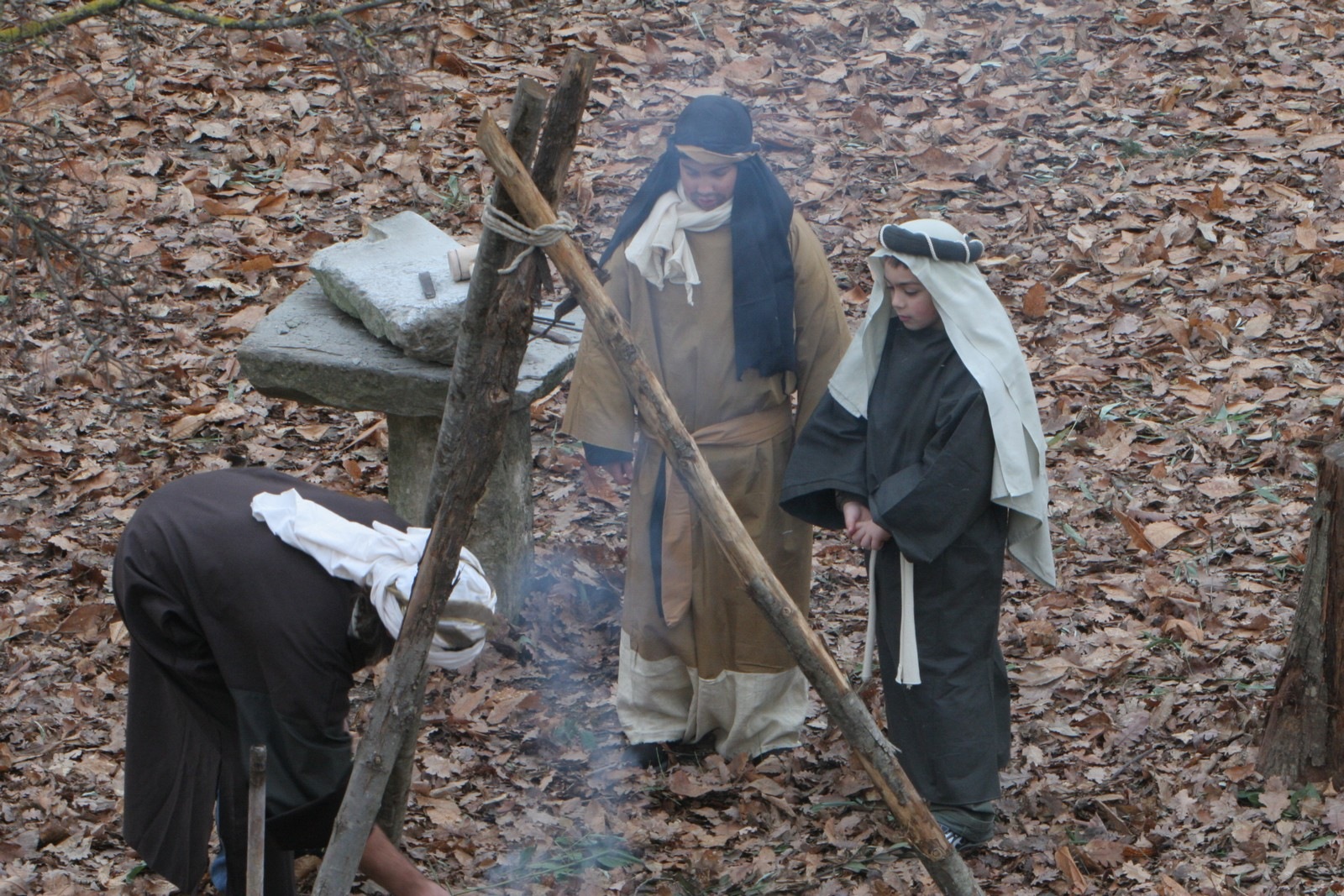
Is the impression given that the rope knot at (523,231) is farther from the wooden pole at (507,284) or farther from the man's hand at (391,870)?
the man's hand at (391,870)

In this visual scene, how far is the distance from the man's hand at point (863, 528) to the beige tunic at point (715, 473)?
0.50 m

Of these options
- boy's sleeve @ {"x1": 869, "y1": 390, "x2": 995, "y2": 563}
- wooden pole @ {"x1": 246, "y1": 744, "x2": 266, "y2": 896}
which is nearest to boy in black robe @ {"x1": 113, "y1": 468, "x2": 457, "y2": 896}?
wooden pole @ {"x1": 246, "y1": 744, "x2": 266, "y2": 896}

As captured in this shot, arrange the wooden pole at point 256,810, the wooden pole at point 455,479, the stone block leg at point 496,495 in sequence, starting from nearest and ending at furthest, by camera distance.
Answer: the wooden pole at point 256,810, the wooden pole at point 455,479, the stone block leg at point 496,495

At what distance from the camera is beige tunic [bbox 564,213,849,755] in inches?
173

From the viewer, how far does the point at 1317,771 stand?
4.20m

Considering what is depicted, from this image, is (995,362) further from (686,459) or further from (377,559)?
(377,559)

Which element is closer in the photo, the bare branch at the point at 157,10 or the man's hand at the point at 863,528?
the bare branch at the point at 157,10

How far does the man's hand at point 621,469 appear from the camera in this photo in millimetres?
4598

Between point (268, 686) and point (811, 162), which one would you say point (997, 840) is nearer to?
point (268, 686)

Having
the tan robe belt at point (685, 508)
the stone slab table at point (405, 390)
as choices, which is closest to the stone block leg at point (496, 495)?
the stone slab table at point (405, 390)

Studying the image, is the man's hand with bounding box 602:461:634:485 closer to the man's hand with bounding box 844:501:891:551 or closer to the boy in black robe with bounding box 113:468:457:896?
the man's hand with bounding box 844:501:891:551

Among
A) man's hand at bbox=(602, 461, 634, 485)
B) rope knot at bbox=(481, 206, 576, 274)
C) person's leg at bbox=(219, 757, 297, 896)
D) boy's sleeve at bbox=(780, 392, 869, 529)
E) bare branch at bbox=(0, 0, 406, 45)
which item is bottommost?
person's leg at bbox=(219, 757, 297, 896)

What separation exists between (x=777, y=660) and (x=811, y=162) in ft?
15.4

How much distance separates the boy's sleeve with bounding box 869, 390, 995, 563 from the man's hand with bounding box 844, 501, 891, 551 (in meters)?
0.07
